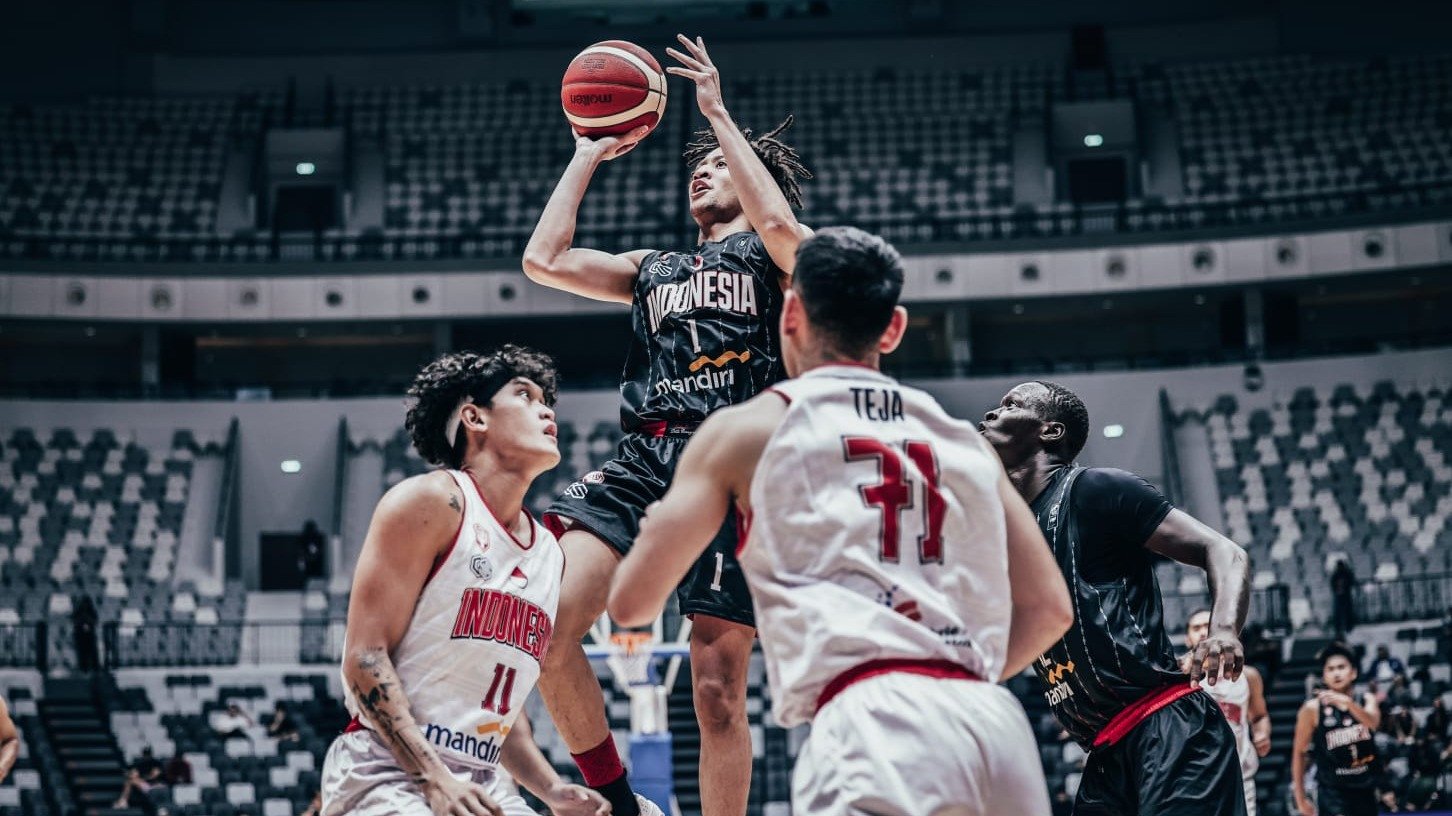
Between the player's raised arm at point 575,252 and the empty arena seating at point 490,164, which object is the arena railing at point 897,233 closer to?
the empty arena seating at point 490,164

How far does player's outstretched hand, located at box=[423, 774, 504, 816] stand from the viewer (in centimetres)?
398

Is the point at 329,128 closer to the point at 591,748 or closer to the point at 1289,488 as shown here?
the point at 1289,488

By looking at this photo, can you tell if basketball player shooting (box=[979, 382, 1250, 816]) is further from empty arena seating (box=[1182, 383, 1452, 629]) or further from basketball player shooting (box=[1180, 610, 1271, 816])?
empty arena seating (box=[1182, 383, 1452, 629])

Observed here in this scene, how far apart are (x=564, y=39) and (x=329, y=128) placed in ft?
15.6

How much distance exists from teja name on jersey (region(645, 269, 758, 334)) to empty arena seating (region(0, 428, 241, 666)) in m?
18.5

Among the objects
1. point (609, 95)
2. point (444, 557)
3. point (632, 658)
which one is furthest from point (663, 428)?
point (632, 658)

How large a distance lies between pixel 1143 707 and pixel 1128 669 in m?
0.13

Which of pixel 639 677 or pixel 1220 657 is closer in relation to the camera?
pixel 1220 657

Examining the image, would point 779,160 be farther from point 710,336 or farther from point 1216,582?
point 1216,582

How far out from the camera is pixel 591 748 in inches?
198

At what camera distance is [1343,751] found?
1031cm

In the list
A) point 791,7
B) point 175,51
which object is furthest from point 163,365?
point 791,7

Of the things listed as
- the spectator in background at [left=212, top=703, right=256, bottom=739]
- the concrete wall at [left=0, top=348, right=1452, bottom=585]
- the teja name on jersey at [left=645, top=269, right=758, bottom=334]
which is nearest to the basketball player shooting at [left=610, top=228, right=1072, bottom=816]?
the teja name on jersey at [left=645, top=269, right=758, bottom=334]

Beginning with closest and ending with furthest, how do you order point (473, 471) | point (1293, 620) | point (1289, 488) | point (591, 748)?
point (473, 471), point (591, 748), point (1293, 620), point (1289, 488)
